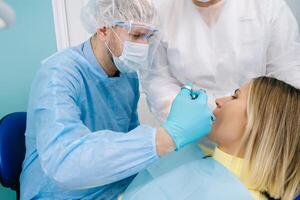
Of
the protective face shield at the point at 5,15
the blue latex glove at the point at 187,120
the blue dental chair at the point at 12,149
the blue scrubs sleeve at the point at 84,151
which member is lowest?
the blue dental chair at the point at 12,149

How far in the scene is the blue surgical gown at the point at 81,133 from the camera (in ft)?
2.82

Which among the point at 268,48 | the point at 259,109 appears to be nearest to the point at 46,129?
the point at 259,109

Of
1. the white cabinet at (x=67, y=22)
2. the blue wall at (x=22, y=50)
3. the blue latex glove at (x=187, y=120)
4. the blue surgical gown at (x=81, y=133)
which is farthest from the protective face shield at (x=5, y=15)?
the white cabinet at (x=67, y=22)

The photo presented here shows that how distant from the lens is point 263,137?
94cm

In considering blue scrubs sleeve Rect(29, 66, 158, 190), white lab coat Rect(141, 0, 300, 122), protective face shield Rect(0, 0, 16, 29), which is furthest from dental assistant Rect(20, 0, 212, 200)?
protective face shield Rect(0, 0, 16, 29)

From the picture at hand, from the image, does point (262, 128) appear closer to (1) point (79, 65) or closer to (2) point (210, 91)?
(2) point (210, 91)

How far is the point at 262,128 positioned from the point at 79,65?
641mm

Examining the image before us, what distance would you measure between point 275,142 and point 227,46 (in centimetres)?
48

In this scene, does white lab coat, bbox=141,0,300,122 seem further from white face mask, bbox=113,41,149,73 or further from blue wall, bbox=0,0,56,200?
blue wall, bbox=0,0,56,200

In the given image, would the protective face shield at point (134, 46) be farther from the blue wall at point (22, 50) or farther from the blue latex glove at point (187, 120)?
the blue wall at point (22, 50)

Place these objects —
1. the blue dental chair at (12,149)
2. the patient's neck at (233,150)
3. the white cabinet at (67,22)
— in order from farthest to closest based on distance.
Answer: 1. the white cabinet at (67,22)
2. the blue dental chair at (12,149)
3. the patient's neck at (233,150)

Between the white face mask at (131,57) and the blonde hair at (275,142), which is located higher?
the white face mask at (131,57)

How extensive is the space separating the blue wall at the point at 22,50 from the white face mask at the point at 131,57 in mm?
651

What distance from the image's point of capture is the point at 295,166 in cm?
92
